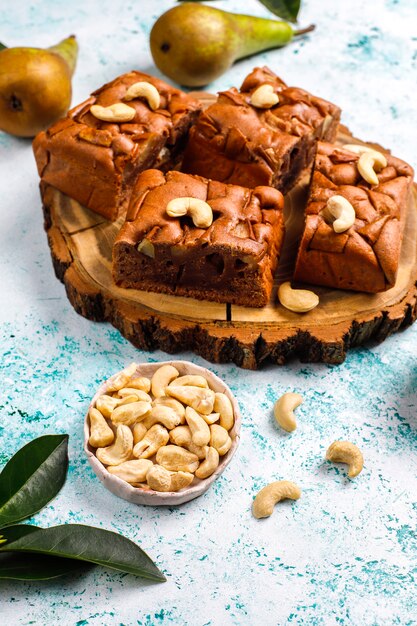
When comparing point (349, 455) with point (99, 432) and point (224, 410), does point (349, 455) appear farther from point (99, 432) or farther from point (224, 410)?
point (99, 432)

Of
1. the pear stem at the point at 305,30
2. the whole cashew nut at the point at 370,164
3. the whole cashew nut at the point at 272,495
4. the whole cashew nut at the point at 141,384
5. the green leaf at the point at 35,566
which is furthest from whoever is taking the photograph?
the pear stem at the point at 305,30

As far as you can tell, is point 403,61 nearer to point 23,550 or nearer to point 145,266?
point 145,266

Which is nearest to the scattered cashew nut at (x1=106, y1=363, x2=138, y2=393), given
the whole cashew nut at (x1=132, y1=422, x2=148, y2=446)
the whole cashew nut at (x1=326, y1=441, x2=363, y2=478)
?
the whole cashew nut at (x1=132, y1=422, x2=148, y2=446)

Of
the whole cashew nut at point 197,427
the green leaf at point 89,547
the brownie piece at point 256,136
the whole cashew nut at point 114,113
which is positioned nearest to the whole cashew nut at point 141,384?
the whole cashew nut at point 197,427

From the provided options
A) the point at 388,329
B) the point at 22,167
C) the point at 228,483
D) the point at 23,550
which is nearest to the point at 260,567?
the point at 228,483

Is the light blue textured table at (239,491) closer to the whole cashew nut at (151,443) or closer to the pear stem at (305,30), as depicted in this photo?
the whole cashew nut at (151,443)

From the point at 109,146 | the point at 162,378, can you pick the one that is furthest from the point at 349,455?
the point at 109,146
